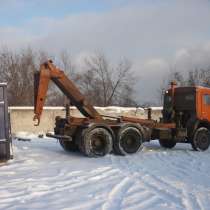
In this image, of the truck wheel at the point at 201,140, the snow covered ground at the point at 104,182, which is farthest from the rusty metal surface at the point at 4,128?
the truck wheel at the point at 201,140

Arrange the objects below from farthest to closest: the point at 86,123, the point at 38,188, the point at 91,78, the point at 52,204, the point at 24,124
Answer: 1. the point at 91,78
2. the point at 24,124
3. the point at 86,123
4. the point at 38,188
5. the point at 52,204

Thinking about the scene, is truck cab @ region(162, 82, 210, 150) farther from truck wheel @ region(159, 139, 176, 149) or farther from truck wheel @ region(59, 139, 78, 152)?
truck wheel @ region(59, 139, 78, 152)

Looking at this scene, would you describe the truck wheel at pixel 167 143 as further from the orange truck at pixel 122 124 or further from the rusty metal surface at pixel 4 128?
the rusty metal surface at pixel 4 128

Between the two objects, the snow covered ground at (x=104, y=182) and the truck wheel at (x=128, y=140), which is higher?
the truck wheel at (x=128, y=140)

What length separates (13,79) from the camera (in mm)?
47906

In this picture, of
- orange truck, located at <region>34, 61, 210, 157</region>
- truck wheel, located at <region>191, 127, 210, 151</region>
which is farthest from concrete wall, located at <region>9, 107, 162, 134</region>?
truck wheel, located at <region>191, 127, 210, 151</region>

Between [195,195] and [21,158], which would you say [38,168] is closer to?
[21,158]

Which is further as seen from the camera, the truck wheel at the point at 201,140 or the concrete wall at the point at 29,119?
the concrete wall at the point at 29,119

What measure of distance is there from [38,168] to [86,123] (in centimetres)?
367

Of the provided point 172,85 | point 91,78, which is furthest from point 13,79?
point 172,85

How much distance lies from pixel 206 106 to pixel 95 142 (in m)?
5.61

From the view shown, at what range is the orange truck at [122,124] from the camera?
52.6 ft

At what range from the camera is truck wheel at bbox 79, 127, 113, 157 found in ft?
51.6

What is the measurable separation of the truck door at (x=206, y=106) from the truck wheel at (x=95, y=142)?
482 cm
